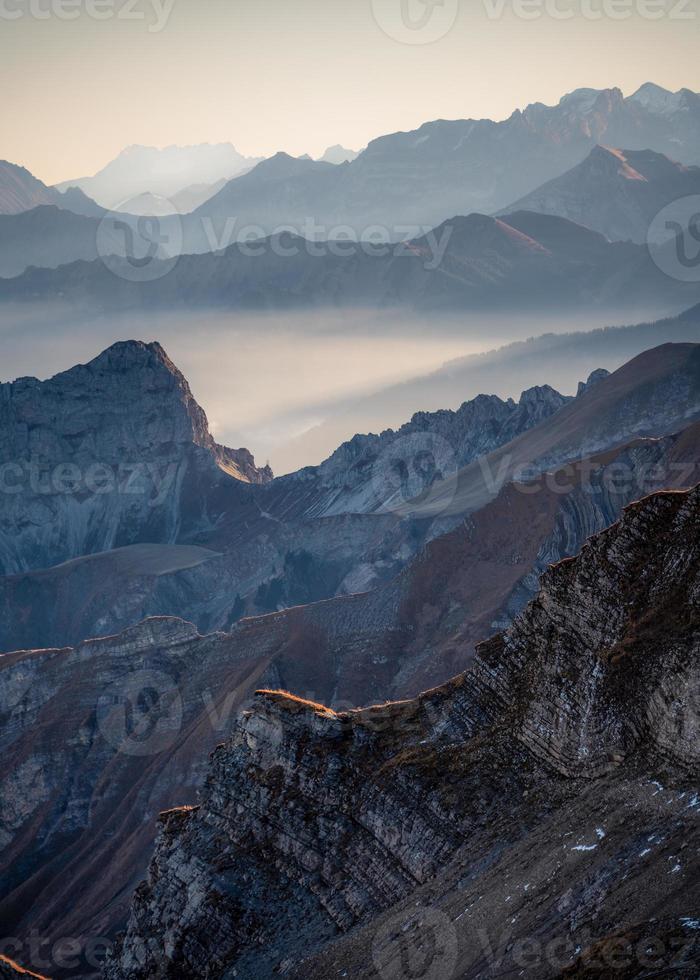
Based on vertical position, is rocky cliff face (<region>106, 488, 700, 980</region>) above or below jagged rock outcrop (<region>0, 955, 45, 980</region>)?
above

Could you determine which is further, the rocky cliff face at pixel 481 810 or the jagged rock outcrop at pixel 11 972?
the jagged rock outcrop at pixel 11 972

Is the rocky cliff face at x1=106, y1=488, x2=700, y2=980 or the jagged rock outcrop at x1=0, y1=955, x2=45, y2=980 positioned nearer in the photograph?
the rocky cliff face at x1=106, y1=488, x2=700, y2=980

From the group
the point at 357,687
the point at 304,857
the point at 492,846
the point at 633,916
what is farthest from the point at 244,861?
→ the point at 357,687

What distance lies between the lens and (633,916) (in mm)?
51812

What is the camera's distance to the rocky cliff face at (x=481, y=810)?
5697 centimetres

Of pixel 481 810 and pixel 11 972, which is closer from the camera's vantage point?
pixel 481 810

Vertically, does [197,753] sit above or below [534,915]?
below

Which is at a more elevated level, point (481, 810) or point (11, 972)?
point (481, 810)

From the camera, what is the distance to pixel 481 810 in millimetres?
66562

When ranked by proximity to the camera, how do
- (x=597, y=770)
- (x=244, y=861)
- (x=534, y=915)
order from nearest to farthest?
1. (x=534, y=915)
2. (x=597, y=770)
3. (x=244, y=861)

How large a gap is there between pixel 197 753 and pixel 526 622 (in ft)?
437

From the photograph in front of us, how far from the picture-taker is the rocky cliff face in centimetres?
5697

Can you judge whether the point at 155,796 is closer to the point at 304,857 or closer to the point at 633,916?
the point at 304,857

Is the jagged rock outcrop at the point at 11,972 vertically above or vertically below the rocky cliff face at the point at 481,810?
below
